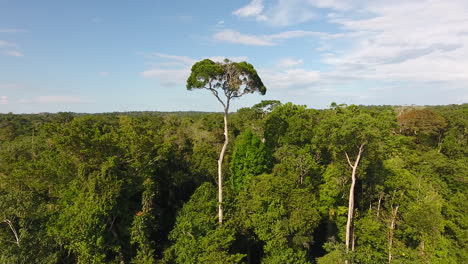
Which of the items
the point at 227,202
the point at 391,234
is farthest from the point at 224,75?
the point at 391,234

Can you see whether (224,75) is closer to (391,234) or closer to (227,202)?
(227,202)

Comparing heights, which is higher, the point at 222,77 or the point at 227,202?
the point at 222,77

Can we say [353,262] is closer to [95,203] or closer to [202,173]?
[202,173]

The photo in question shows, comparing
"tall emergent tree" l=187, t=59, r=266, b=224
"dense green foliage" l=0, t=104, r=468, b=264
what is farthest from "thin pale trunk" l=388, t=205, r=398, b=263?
"tall emergent tree" l=187, t=59, r=266, b=224

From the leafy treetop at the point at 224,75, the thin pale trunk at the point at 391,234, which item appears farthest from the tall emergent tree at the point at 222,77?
the thin pale trunk at the point at 391,234

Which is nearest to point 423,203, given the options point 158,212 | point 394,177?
point 394,177

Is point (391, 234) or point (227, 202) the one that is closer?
point (227, 202)

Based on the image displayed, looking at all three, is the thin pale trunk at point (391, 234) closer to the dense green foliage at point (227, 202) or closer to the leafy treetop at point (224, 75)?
the dense green foliage at point (227, 202)

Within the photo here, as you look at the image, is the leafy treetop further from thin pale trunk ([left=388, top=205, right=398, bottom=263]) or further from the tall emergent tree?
thin pale trunk ([left=388, top=205, right=398, bottom=263])
